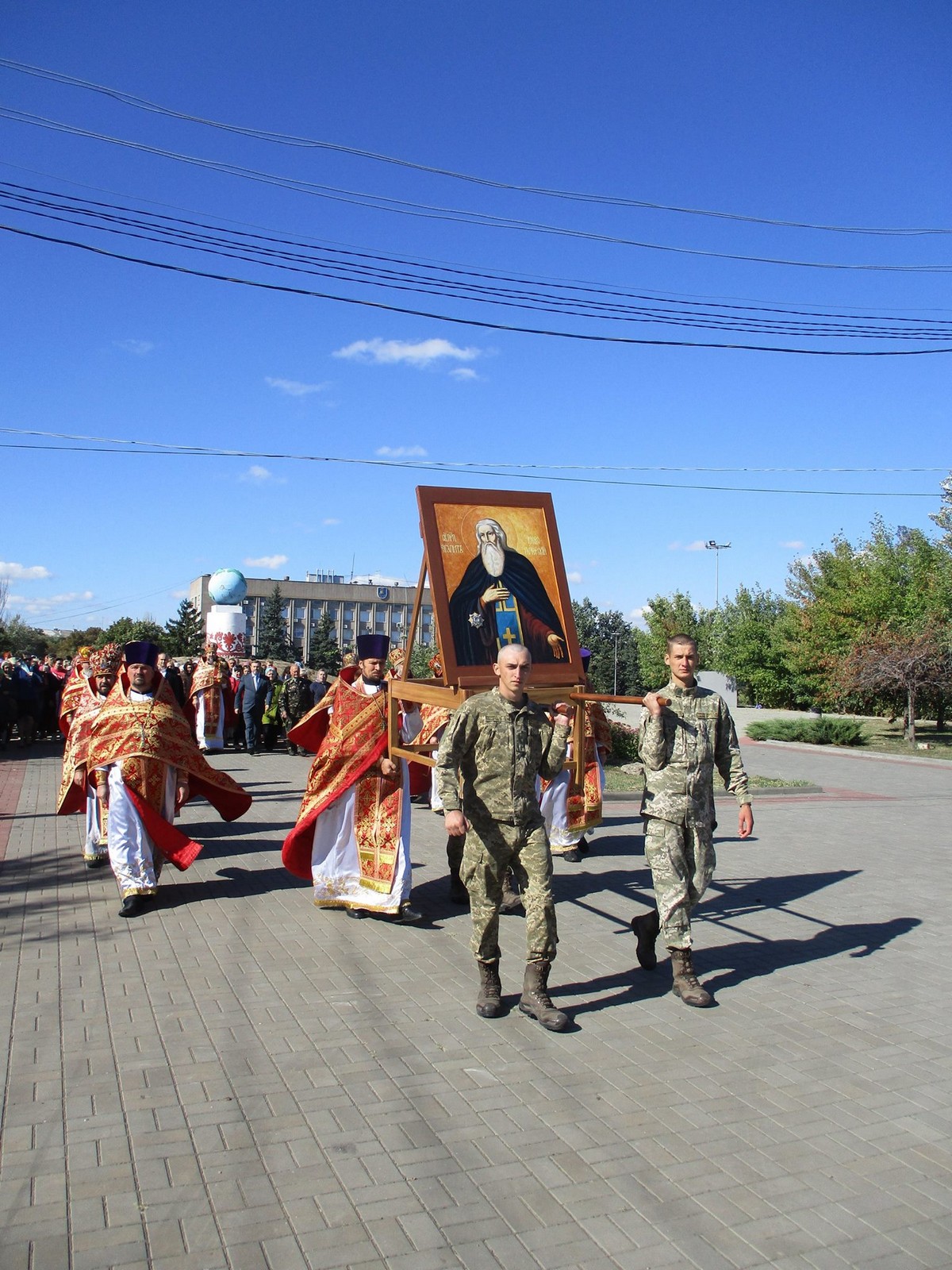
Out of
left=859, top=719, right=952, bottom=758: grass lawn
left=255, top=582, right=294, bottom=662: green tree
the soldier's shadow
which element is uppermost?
left=255, top=582, right=294, bottom=662: green tree

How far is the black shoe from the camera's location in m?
7.26

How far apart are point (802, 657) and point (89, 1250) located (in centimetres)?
3522

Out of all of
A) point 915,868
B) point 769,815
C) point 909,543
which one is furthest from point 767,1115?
point 909,543

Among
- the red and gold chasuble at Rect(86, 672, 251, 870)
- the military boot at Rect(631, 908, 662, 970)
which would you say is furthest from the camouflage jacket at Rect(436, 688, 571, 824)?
the red and gold chasuble at Rect(86, 672, 251, 870)

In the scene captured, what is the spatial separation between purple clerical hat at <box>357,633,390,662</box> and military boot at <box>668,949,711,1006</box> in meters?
3.16

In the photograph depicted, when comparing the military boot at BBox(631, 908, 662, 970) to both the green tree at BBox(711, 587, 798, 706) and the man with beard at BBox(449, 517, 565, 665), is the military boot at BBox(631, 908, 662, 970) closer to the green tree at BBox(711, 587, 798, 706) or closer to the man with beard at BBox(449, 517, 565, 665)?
the man with beard at BBox(449, 517, 565, 665)

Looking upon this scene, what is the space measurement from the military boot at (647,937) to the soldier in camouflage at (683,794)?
0.59 feet

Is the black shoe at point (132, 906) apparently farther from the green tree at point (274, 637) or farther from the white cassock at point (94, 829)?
the green tree at point (274, 637)

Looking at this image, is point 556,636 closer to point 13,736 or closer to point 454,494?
point 454,494

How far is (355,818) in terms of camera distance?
7434mm

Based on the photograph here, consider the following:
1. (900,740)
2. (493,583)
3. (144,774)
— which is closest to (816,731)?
(900,740)

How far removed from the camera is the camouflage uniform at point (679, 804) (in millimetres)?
5695

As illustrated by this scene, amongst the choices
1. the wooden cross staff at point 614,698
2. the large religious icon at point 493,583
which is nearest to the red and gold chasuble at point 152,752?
the large religious icon at point 493,583

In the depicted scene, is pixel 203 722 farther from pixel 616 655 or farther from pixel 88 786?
pixel 616 655
